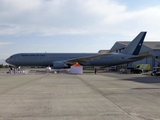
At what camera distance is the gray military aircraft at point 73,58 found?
55.5 meters

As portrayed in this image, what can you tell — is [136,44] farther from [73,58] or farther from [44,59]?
[44,59]

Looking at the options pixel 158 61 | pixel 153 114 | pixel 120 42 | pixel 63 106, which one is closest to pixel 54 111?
pixel 63 106

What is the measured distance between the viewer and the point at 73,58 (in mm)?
57469

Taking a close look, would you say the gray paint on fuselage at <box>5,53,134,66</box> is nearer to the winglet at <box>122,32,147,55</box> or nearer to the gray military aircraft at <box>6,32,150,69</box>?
the gray military aircraft at <box>6,32,150,69</box>

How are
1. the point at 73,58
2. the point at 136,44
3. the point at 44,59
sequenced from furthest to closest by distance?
the point at 136,44, the point at 73,58, the point at 44,59

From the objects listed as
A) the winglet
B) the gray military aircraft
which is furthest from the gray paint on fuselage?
the winglet

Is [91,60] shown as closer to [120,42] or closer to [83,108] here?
[120,42]

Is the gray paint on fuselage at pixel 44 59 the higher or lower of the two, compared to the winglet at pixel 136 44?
lower

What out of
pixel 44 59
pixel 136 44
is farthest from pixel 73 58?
pixel 136 44

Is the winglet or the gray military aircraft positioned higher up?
the winglet

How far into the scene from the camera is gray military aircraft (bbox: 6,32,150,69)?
5553 centimetres

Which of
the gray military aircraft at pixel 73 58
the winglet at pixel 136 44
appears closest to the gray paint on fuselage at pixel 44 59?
the gray military aircraft at pixel 73 58

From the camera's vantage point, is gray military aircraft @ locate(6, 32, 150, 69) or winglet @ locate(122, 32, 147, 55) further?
winglet @ locate(122, 32, 147, 55)

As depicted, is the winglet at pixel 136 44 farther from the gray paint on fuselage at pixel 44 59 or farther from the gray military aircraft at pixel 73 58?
the gray paint on fuselage at pixel 44 59
